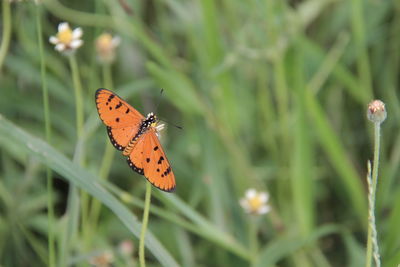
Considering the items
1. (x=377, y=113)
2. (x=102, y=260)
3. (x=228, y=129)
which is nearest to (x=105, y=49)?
(x=228, y=129)

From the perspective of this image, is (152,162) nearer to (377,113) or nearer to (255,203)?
(377,113)

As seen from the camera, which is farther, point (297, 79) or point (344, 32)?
point (344, 32)

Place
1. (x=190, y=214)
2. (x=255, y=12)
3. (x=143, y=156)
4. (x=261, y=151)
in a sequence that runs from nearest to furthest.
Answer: (x=143, y=156)
(x=190, y=214)
(x=255, y=12)
(x=261, y=151)

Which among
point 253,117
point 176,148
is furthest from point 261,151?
point 176,148

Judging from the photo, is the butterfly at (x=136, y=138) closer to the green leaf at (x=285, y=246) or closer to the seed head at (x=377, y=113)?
the seed head at (x=377, y=113)

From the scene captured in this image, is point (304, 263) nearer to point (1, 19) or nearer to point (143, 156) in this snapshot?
point (143, 156)

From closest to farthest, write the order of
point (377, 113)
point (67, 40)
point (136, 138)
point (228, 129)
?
1. point (377, 113)
2. point (136, 138)
3. point (67, 40)
4. point (228, 129)

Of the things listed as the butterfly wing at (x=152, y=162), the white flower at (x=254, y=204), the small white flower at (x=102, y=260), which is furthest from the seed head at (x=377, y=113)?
the small white flower at (x=102, y=260)
